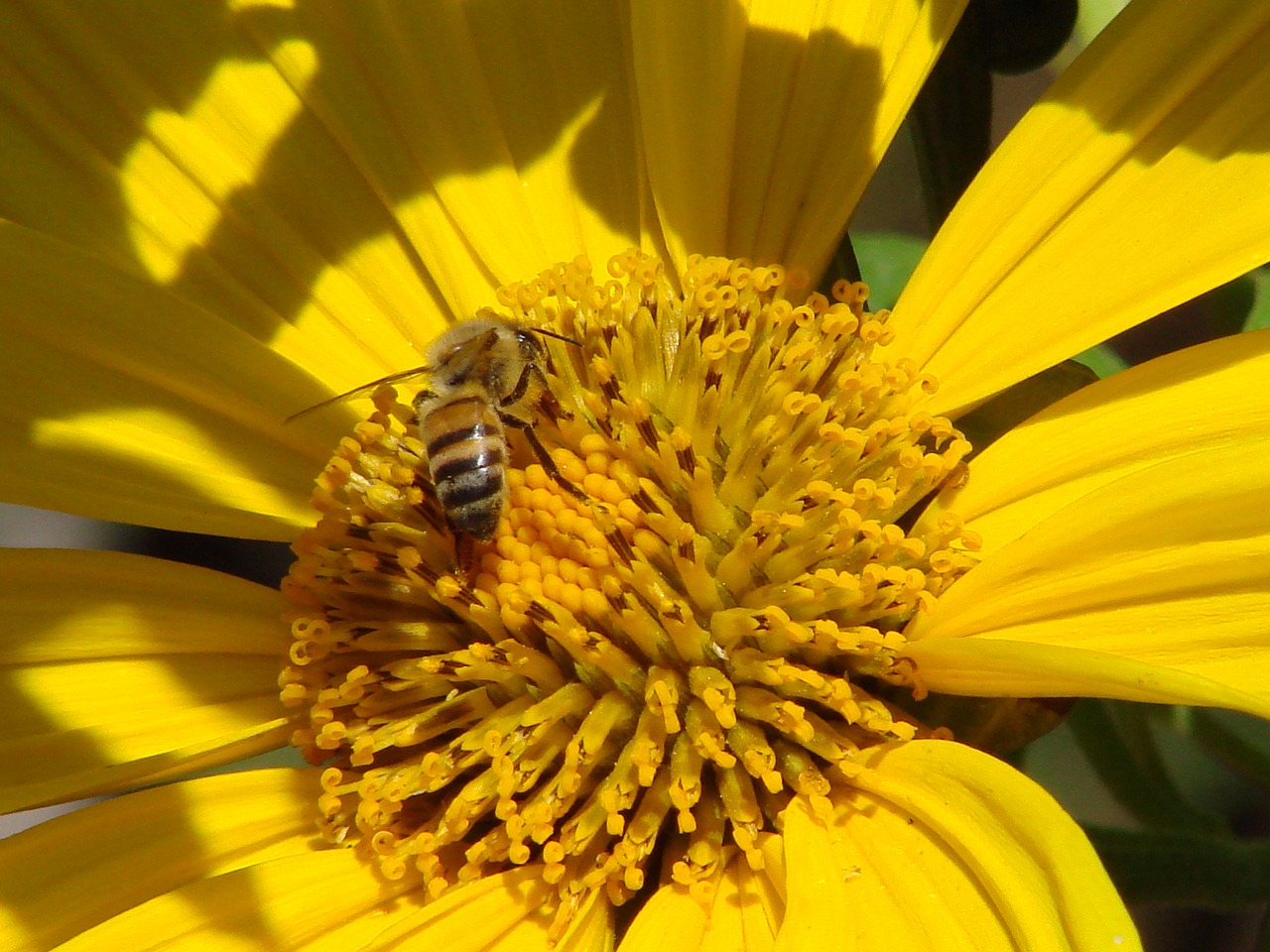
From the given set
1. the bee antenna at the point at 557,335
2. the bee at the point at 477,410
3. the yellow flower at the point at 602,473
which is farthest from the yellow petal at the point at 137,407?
the bee antenna at the point at 557,335

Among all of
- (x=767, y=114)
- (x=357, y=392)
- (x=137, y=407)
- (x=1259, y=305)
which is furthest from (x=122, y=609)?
(x=1259, y=305)

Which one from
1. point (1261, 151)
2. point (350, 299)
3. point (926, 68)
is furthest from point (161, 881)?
point (1261, 151)

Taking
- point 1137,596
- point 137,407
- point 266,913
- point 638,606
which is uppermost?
point 137,407

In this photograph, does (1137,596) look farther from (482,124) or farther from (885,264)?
(482,124)

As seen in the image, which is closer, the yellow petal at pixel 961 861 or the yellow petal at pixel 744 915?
the yellow petal at pixel 961 861

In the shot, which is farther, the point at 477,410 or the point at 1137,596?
the point at 477,410

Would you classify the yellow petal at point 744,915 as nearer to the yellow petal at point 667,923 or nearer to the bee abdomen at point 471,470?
the yellow petal at point 667,923
